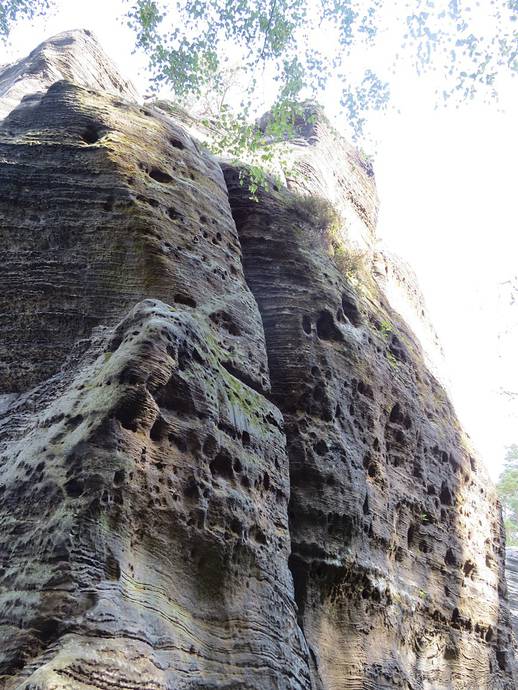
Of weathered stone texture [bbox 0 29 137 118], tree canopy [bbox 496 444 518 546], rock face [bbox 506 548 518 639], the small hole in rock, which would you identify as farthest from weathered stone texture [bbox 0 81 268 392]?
tree canopy [bbox 496 444 518 546]

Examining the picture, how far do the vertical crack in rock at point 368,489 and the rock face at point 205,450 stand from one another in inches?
1.2

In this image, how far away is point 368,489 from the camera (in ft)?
25.4

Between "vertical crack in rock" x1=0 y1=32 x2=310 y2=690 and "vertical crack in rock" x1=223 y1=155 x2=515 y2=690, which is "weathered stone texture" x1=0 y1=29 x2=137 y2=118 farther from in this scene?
"vertical crack in rock" x1=223 y1=155 x2=515 y2=690

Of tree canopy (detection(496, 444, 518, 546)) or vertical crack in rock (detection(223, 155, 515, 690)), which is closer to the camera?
vertical crack in rock (detection(223, 155, 515, 690))

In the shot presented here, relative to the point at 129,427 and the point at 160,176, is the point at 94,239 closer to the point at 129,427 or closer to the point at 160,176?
the point at 160,176

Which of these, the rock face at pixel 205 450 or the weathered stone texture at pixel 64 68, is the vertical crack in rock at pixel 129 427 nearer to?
the rock face at pixel 205 450

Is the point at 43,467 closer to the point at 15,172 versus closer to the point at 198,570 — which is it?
the point at 198,570

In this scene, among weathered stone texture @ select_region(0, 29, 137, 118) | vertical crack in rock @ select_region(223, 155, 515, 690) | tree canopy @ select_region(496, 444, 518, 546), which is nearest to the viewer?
vertical crack in rock @ select_region(223, 155, 515, 690)

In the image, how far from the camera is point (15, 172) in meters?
7.32

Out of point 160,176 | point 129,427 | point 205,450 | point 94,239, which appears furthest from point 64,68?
point 129,427

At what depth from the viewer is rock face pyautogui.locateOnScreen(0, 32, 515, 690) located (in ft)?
14.3

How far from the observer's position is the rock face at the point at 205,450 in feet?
14.3

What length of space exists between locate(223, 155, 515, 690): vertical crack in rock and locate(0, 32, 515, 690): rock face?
0.03 meters

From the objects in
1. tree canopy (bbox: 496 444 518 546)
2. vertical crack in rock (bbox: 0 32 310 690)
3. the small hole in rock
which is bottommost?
vertical crack in rock (bbox: 0 32 310 690)
